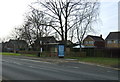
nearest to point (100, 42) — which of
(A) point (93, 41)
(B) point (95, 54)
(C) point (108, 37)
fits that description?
(A) point (93, 41)

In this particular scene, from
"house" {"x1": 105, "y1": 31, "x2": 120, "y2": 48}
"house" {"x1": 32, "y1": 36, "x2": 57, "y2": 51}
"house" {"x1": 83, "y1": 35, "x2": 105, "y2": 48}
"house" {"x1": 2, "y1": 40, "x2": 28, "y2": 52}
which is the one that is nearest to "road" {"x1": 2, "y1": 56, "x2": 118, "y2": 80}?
"house" {"x1": 32, "y1": 36, "x2": 57, "y2": 51}

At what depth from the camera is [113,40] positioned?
6266 cm

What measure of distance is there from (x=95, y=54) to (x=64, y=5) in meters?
12.5

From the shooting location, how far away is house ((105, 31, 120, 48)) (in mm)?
61819

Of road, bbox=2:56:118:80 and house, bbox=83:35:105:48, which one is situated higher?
house, bbox=83:35:105:48

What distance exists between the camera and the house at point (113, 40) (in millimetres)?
61819

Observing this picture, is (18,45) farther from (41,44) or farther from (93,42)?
(93,42)

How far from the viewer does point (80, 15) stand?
37.6 meters

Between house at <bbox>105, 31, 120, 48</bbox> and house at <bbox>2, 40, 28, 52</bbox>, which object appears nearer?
house at <bbox>105, 31, 120, 48</bbox>

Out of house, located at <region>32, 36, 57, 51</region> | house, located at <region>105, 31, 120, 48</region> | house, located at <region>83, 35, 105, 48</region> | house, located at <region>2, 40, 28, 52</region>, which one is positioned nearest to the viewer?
house, located at <region>32, 36, 57, 51</region>

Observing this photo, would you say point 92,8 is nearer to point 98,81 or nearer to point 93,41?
point 98,81

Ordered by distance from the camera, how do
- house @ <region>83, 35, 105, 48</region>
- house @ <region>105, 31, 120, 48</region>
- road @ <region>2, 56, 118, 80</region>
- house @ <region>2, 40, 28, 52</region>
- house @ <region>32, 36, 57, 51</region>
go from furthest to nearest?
house @ <region>2, 40, 28, 52</region> < house @ <region>83, 35, 105, 48</region> < house @ <region>105, 31, 120, 48</region> < house @ <region>32, 36, 57, 51</region> < road @ <region>2, 56, 118, 80</region>

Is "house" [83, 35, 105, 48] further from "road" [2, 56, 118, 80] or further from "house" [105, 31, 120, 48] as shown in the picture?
"road" [2, 56, 118, 80]

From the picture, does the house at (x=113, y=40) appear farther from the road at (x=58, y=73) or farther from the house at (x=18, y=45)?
the road at (x=58, y=73)
